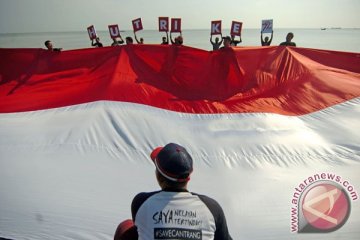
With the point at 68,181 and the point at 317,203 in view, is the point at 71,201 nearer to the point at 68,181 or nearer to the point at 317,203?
the point at 68,181

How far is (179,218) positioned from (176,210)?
0.04m

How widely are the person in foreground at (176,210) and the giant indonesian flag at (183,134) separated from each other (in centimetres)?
111

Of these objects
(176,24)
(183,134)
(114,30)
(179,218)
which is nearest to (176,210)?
(179,218)

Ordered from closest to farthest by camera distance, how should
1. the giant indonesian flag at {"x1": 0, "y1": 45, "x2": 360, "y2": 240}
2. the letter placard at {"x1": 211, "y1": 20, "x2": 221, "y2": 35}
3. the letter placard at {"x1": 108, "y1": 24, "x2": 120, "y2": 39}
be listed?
1. the giant indonesian flag at {"x1": 0, "y1": 45, "x2": 360, "y2": 240}
2. the letter placard at {"x1": 108, "y1": 24, "x2": 120, "y2": 39}
3. the letter placard at {"x1": 211, "y1": 20, "x2": 221, "y2": 35}

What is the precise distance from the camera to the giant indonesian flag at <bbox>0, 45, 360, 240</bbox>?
261 cm

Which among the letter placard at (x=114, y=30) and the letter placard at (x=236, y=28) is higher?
the letter placard at (x=114, y=30)

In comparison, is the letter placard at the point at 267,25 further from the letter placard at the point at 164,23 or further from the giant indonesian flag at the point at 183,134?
the giant indonesian flag at the point at 183,134

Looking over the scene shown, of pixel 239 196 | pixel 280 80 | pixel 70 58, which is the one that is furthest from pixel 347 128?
pixel 70 58

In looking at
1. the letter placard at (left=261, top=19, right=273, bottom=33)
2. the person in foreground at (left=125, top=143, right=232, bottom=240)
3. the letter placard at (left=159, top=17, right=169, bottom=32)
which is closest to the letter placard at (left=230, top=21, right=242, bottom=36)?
the letter placard at (left=261, top=19, right=273, bottom=33)

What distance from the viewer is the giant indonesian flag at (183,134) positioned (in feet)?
8.57

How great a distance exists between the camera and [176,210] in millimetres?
1428

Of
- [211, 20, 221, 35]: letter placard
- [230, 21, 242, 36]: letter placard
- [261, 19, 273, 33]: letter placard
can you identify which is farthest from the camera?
[211, 20, 221, 35]: letter placard

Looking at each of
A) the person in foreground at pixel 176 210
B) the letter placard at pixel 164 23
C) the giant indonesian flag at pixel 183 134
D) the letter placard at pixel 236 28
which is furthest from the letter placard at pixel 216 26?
the person in foreground at pixel 176 210

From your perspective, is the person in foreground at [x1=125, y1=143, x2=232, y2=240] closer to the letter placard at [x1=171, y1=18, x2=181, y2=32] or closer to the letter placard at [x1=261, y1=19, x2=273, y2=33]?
the letter placard at [x1=261, y1=19, x2=273, y2=33]
